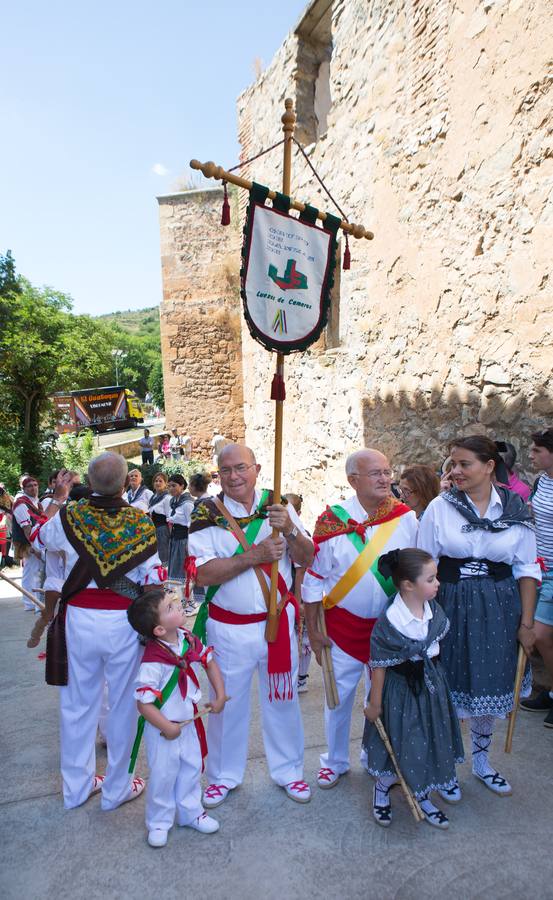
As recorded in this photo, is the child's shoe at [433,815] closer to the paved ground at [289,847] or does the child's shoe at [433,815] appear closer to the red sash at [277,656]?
the paved ground at [289,847]

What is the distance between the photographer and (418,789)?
2.49 m

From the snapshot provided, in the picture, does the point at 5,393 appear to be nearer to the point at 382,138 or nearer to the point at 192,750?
the point at 382,138

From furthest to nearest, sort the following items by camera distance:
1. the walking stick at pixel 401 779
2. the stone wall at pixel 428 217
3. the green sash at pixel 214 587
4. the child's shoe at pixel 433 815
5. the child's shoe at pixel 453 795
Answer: the stone wall at pixel 428 217 → the green sash at pixel 214 587 → the child's shoe at pixel 453 795 → the child's shoe at pixel 433 815 → the walking stick at pixel 401 779

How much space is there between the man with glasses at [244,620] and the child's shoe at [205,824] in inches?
6.1

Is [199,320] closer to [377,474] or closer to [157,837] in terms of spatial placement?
[377,474]

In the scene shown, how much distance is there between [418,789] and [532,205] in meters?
4.24

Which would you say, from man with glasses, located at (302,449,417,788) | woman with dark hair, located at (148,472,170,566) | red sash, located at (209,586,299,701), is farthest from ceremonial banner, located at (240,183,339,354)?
woman with dark hair, located at (148,472,170,566)

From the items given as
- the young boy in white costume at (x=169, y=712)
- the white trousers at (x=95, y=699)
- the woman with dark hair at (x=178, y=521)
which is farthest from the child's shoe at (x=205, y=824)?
the woman with dark hair at (x=178, y=521)

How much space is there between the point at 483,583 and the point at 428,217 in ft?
14.4

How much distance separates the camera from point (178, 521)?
6504 mm

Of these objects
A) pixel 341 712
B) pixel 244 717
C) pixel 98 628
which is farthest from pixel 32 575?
pixel 341 712

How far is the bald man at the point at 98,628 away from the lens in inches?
110

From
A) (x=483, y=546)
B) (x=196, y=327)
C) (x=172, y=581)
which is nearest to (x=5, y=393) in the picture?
(x=196, y=327)

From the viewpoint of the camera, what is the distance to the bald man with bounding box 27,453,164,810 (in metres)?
2.81
